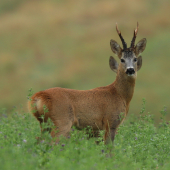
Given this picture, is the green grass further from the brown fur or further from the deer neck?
the deer neck

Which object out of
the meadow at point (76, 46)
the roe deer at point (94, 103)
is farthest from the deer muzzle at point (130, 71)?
the meadow at point (76, 46)

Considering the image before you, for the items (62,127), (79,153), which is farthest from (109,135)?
(79,153)

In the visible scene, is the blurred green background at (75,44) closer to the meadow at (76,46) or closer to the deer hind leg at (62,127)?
the meadow at (76,46)

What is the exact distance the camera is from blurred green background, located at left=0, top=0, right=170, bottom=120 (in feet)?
71.5

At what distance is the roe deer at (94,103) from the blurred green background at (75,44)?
32.2 feet

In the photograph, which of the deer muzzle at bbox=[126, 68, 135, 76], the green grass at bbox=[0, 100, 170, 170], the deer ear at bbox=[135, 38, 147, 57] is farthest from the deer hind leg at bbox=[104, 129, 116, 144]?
the deer ear at bbox=[135, 38, 147, 57]

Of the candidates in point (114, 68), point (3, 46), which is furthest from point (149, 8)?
point (114, 68)

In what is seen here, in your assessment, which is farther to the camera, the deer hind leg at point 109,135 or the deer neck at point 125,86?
the deer neck at point 125,86

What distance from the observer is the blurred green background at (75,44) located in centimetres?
2180

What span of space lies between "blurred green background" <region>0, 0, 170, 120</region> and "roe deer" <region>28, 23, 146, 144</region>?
32.2 feet

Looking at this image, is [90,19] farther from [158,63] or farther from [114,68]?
[114,68]

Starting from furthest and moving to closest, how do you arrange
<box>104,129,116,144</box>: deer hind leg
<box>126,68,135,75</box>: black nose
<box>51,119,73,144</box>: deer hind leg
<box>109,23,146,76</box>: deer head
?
<box>109,23,146,76</box>: deer head → <box>126,68,135,75</box>: black nose → <box>104,129,116,144</box>: deer hind leg → <box>51,119,73,144</box>: deer hind leg

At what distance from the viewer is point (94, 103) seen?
8312 mm

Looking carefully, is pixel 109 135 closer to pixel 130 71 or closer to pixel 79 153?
pixel 130 71
